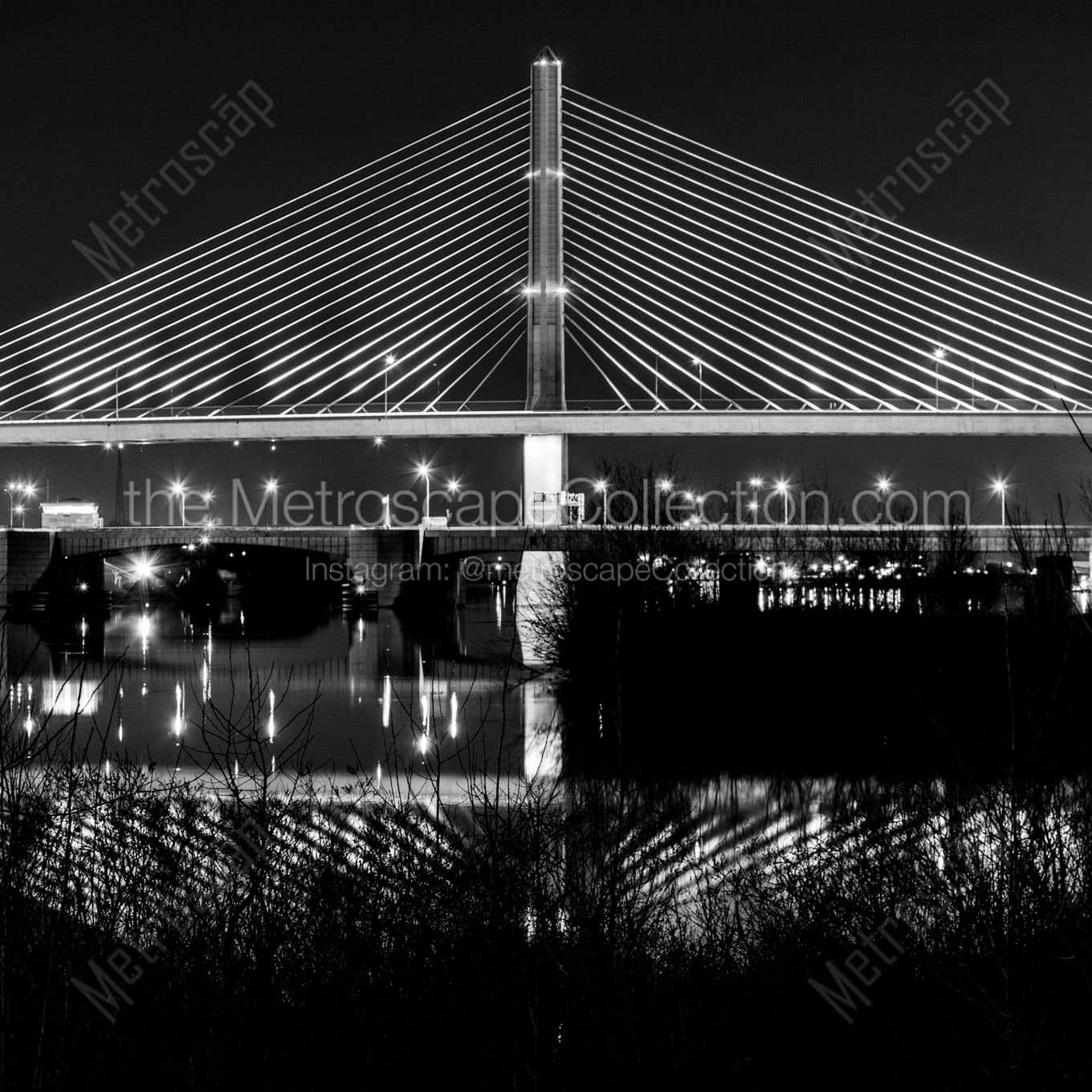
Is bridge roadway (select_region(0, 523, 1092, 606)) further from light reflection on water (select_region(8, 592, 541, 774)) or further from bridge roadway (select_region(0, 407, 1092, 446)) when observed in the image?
bridge roadway (select_region(0, 407, 1092, 446))

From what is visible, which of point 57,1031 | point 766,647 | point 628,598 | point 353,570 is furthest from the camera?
point 353,570

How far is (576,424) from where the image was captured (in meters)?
28.7

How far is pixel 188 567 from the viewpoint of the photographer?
174ft

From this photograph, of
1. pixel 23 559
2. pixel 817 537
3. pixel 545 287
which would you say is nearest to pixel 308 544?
pixel 23 559

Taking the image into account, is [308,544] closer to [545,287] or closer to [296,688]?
[545,287]

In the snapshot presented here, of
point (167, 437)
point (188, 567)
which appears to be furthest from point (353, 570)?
point (188, 567)

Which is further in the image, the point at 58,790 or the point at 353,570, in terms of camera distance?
the point at 353,570

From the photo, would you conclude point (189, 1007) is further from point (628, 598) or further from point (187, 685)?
point (187, 685)

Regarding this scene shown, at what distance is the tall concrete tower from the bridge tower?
0.06 ft

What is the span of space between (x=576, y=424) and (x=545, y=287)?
3270 millimetres

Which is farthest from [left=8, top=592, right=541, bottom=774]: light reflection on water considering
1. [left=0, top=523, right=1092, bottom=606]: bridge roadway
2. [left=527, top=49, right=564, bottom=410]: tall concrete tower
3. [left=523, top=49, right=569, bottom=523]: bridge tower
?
[left=527, top=49, right=564, bottom=410]: tall concrete tower

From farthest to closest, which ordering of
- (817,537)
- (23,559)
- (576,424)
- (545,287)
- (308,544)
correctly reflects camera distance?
(308,544)
(23,559)
(817,537)
(576,424)
(545,287)

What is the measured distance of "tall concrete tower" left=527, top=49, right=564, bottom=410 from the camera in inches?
1097

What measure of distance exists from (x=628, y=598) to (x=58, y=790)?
10772mm
